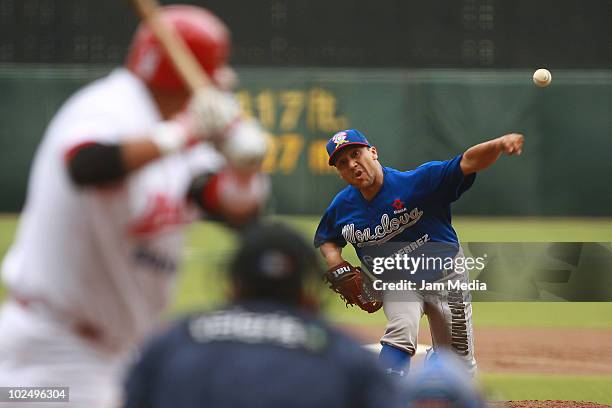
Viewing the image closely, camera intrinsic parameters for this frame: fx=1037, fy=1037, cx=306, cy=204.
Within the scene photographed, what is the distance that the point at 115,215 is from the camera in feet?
7.93

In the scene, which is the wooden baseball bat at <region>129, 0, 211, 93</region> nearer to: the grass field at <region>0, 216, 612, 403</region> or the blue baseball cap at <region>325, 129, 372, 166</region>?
the grass field at <region>0, 216, 612, 403</region>

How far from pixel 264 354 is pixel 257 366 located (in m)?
0.03

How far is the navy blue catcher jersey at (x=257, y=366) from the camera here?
1.82 meters

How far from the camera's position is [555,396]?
6.04 meters

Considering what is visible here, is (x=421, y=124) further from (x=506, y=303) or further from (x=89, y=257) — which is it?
(x=89, y=257)

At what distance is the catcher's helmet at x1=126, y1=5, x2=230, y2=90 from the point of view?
2.51 meters

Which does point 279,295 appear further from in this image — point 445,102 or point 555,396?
point 445,102

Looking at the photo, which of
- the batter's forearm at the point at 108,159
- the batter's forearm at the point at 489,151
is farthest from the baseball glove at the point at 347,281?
the batter's forearm at the point at 108,159

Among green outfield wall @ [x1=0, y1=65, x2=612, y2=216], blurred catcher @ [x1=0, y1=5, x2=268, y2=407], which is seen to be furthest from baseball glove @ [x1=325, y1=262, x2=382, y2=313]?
green outfield wall @ [x1=0, y1=65, x2=612, y2=216]

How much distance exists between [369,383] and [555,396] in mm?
4455

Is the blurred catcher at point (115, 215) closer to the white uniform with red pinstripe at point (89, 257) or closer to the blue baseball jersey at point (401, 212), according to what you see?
the white uniform with red pinstripe at point (89, 257)

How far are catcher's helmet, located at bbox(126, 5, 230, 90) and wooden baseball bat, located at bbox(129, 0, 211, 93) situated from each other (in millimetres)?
16

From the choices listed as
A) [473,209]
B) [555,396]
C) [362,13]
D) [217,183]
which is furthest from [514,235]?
[217,183]

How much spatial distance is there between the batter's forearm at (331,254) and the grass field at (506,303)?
0.54 metres
